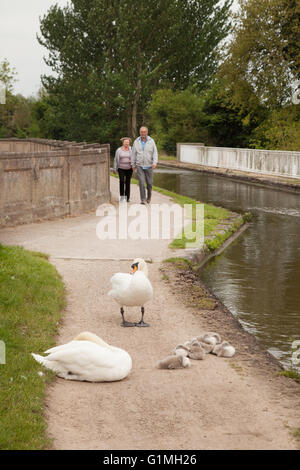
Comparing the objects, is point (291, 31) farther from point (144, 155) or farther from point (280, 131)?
point (144, 155)

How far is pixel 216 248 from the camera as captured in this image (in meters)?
12.7

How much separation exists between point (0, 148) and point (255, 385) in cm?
2440

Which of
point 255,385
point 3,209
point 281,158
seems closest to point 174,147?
point 281,158

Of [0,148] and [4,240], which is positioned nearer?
[4,240]

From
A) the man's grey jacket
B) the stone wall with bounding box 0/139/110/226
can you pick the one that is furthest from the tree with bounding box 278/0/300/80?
the stone wall with bounding box 0/139/110/226

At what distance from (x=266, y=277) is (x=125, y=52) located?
46657 millimetres

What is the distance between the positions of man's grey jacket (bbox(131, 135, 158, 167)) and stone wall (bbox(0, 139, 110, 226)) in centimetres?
86

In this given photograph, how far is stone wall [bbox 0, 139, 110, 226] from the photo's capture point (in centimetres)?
1379

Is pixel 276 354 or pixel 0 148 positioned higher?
pixel 0 148

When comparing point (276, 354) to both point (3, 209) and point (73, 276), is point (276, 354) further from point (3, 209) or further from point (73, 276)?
point (3, 209)

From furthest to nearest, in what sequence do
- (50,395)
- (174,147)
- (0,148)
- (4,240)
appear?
1. (174,147)
2. (0,148)
3. (4,240)
4. (50,395)

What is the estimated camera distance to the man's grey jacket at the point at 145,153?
1725cm

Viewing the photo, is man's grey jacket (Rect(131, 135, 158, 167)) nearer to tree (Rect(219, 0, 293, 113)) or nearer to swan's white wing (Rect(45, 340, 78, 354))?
swan's white wing (Rect(45, 340, 78, 354))

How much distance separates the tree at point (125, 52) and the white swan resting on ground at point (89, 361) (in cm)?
5001
